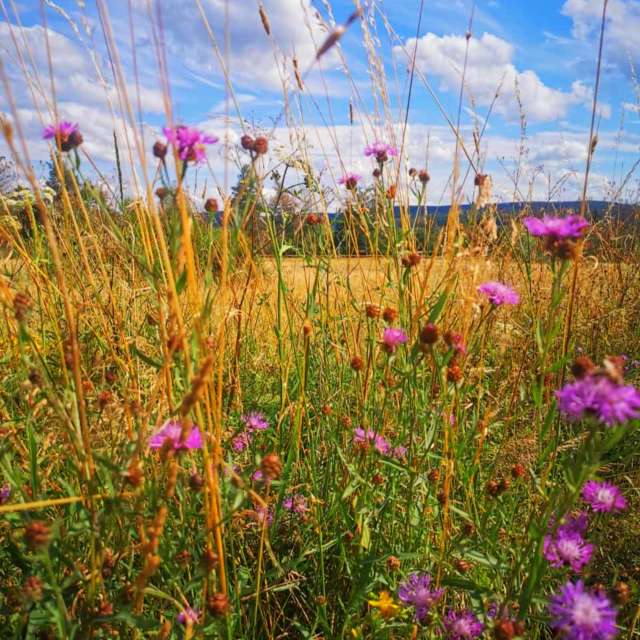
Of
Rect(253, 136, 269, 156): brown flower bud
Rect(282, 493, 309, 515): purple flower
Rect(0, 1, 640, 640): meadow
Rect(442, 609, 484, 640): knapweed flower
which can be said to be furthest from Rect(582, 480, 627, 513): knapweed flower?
Rect(253, 136, 269, 156): brown flower bud

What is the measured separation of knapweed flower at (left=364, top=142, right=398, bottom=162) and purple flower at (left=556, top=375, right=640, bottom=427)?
1.24 meters

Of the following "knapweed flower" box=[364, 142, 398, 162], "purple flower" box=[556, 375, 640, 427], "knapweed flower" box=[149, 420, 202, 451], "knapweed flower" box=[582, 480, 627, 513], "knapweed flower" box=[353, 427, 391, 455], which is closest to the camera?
"purple flower" box=[556, 375, 640, 427]

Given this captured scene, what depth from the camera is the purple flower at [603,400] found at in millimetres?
661

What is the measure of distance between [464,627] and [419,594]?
0.10 meters

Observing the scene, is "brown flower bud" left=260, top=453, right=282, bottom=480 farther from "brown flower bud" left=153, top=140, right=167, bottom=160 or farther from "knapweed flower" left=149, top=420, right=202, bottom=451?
"brown flower bud" left=153, top=140, right=167, bottom=160

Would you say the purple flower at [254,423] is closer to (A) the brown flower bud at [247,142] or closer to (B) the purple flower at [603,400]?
(A) the brown flower bud at [247,142]

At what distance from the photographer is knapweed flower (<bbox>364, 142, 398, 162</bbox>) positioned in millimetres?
1763

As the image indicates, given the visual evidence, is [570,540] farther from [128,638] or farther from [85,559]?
[85,559]

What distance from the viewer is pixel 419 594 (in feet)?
3.23

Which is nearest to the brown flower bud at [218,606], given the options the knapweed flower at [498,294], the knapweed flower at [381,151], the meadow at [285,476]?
the meadow at [285,476]

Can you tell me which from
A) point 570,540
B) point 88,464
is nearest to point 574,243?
point 570,540

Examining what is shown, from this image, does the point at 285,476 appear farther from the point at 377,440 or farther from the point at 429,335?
the point at 429,335

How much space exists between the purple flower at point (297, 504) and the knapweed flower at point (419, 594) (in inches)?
13.0

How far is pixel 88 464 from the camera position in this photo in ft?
2.64
